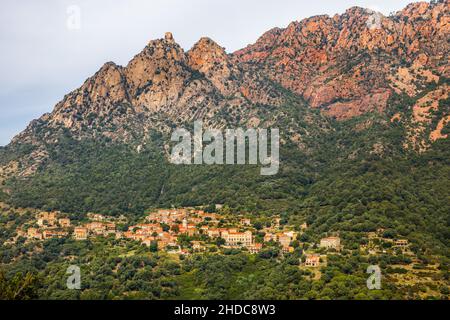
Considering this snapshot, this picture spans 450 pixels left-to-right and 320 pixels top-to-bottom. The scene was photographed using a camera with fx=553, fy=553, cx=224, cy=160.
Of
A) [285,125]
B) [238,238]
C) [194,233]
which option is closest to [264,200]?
[194,233]

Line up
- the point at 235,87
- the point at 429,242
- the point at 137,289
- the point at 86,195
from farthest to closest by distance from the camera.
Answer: the point at 235,87 → the point at 86,195 → the point at 429,242 → the point at 137,289

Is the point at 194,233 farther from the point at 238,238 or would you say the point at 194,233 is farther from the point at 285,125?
the point at 285,125

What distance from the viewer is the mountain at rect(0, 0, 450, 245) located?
9531cm

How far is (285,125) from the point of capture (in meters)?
124

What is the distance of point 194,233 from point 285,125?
44.5 metres

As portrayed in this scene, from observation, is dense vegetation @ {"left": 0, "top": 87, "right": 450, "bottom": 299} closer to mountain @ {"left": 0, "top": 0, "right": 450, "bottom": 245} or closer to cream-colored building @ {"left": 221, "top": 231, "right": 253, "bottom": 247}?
mountain @ {"left": 0, "top": 0, "right": 450, "bottom": 245}

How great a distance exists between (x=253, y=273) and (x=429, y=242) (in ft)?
76.7

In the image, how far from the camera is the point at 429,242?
71.7m

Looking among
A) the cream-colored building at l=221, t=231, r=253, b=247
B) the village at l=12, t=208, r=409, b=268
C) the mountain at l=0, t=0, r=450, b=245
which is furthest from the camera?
the mountain at l=0, t=0, r=450, b=245

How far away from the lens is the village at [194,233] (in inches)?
2889

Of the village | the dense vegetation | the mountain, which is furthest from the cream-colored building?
the mountain

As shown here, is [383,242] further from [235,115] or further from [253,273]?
[235,115]

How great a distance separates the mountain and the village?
4.29m
